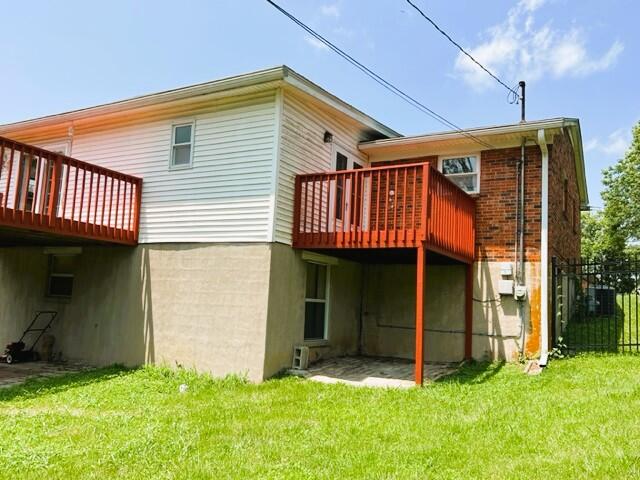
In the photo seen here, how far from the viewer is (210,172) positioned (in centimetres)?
945

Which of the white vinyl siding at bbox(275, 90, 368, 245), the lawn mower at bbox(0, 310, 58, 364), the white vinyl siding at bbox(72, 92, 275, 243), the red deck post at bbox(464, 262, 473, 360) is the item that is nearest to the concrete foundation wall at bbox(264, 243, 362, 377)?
the white vinyl siding at bbox(275, 90, 368, 245)

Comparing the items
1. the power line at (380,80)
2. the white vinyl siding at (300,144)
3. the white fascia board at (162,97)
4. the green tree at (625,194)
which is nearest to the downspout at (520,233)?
the power line at (380,80)

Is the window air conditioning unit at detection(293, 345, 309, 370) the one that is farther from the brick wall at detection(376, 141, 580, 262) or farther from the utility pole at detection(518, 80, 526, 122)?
the utility pole at detection(518, 80, 526, 122)

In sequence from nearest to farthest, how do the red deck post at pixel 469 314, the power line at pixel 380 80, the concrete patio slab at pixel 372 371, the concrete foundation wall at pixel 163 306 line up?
the power line at pixel 380 80 → the concrete patio slab at pixel 372 371 → the concrete foundation wall at pixel 163 306 → the red deck post at pixel 469 314

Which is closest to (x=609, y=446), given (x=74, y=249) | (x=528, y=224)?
(x=528, y=224)

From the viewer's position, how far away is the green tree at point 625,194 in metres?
25.9

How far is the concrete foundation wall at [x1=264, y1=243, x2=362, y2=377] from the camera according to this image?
8.59 meters

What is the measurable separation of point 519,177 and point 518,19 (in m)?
2.83

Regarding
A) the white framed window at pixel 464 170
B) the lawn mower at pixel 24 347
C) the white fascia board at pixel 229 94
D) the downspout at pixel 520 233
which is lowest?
the lawn mower at pixel 24 347

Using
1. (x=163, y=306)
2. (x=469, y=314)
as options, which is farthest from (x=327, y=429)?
(x=469, y=314)

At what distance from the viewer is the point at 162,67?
11.2 metres

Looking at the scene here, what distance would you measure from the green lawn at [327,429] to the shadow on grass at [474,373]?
0.10 metres

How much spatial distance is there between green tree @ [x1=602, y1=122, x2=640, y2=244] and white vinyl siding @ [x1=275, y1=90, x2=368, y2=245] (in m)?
21.2

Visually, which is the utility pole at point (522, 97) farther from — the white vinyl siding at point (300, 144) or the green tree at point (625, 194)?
the green tree at point (625, 194)
